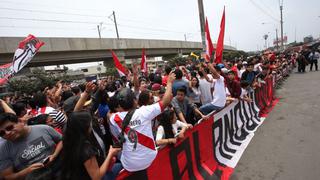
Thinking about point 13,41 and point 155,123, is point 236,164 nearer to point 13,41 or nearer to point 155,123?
point 155,123

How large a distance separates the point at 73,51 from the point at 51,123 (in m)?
26.7

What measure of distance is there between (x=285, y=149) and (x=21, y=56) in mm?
5251

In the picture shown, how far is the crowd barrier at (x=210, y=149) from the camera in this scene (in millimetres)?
2793

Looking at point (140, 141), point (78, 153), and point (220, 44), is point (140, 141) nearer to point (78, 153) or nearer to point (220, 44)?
point (78, 153)

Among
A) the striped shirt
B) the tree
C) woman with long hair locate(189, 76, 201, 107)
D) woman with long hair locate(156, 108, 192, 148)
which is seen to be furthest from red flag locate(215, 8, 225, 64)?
the tree

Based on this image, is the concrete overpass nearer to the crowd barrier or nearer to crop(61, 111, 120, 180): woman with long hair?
the crowd barrier

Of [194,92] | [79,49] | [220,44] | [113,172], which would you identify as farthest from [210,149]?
[79,49]

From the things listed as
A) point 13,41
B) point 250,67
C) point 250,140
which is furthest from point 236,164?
point 13,41

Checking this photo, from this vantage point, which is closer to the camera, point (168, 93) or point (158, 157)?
point (168, 93)

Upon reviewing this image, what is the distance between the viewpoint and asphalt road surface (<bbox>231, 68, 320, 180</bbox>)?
350cm

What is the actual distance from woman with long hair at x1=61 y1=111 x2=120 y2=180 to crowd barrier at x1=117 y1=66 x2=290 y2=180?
0.52m

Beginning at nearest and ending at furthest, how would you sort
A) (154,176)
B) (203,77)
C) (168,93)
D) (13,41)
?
(168,93)
(154,176)
(203,77)
(13,41)

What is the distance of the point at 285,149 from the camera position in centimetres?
428

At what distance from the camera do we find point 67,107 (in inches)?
154
